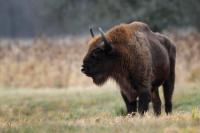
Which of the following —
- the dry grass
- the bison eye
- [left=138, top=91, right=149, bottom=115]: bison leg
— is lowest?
[left=138, top=91, right=149, bottom=115]: bison leg

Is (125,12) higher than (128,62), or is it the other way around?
(125,12)

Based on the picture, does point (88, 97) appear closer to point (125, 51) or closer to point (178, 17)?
point (125, 51)

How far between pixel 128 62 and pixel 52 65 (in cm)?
1483

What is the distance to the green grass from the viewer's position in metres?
11.7

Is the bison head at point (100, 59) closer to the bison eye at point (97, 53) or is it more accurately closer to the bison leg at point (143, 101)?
the bison eye at point (97, 53)

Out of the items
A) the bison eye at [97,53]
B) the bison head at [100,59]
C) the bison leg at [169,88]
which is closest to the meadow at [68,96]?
the bison leg at [169,88]

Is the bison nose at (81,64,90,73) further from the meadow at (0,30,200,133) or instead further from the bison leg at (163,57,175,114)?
the bison leg at (163,57,175,114)

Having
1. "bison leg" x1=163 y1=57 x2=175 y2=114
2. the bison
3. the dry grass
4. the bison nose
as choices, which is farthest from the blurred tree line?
the bison nose

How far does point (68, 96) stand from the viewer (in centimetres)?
2320

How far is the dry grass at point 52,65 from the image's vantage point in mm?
28500

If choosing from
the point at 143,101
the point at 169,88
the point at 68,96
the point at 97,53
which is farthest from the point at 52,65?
the point at 143,101

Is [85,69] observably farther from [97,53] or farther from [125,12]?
[125,12]

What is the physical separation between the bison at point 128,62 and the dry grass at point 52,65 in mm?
11243

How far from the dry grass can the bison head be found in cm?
1152
